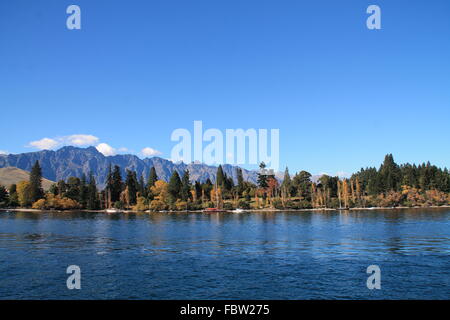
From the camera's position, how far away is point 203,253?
64.1 meters

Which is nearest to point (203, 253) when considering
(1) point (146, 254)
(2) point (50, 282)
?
(1) point (146, 254)

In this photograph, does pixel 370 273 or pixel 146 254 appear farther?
pixel 146 254

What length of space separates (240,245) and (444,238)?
1759 inches

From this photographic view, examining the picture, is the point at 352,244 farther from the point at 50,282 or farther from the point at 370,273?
the point at 50,282

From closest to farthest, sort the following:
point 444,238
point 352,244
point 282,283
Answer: point 282,283 → point 352,244 → point 444,238

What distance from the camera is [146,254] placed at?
63.3 meters
